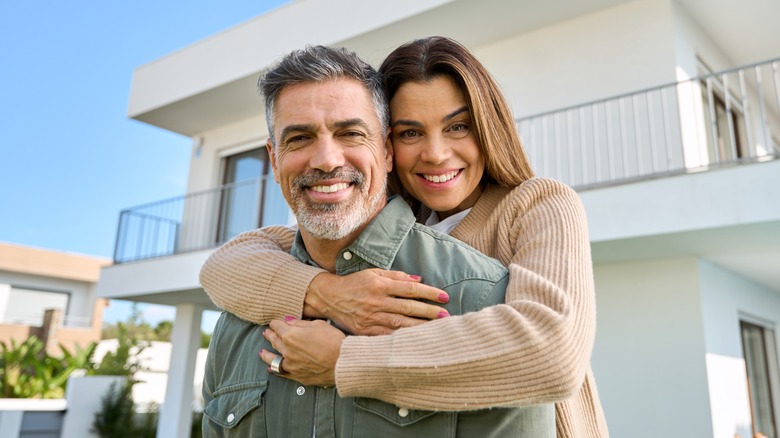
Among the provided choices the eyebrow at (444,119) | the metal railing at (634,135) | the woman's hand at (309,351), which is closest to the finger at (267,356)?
the woman's hand at (309,351)

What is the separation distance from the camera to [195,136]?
12.3m

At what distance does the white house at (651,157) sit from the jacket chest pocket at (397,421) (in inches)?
188

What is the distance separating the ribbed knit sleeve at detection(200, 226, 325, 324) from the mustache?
241mm

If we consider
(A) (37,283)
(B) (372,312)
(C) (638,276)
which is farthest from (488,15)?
(A) (37,283)

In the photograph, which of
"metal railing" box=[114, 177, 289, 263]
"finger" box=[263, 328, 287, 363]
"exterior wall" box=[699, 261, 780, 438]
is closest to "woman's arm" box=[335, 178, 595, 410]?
"finger" box=[263, 328, 287, 363]

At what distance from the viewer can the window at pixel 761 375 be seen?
7.77 metres

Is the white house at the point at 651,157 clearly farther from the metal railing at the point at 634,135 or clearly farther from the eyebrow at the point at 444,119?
the eyebrow at the point at 444,119

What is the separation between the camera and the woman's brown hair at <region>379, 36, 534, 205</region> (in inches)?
76.3

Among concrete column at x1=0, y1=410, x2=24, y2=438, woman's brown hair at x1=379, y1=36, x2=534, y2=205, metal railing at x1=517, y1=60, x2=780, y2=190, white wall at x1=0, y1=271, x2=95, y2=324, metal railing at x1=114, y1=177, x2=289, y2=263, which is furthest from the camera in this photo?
white wall at x1=0, y1=271, x2=95, y2=324

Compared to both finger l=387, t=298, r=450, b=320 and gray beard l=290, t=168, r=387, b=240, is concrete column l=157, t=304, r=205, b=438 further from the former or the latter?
finger l=387, t=298, r=450, b=320

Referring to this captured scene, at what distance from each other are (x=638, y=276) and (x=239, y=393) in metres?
6.12

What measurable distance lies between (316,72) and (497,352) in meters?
0.87

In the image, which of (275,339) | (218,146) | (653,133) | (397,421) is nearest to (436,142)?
(275,339)

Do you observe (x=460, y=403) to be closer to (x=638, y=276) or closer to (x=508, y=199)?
(x=508, y=199)
